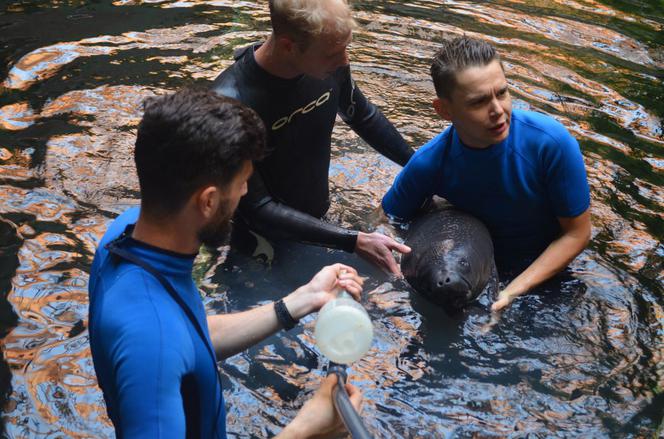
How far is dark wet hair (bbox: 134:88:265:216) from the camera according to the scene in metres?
2.22

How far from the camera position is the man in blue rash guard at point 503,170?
3.92 metres

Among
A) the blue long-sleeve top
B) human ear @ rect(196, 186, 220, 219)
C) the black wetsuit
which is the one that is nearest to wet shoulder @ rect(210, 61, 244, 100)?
the black wetsuit

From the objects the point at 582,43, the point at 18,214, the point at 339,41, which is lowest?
the point at 18,214

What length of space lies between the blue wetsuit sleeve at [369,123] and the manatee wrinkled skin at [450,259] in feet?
3.07

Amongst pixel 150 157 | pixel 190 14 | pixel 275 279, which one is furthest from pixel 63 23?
pixel 150 157

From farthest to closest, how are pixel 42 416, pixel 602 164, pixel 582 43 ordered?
1. pixel 582 43
2. pixel 602 164
3. pixel 42 416

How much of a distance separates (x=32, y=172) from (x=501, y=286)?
3482 millimetres

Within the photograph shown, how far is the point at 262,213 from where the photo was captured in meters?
4.21

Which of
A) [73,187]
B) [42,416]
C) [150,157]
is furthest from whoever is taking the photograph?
[73,187]

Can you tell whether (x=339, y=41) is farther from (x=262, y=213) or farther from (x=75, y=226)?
(x=75, y=226)

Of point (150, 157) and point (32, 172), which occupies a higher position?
point (150, 157)

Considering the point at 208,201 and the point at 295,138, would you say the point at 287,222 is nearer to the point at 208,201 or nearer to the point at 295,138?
the point at 295,138

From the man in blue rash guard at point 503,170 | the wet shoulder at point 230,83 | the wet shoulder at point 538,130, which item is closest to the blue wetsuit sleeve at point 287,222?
the wet shoulder at point 230,83

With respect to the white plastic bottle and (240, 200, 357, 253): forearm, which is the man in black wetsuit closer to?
(240, 200, 357, 253): forearm
